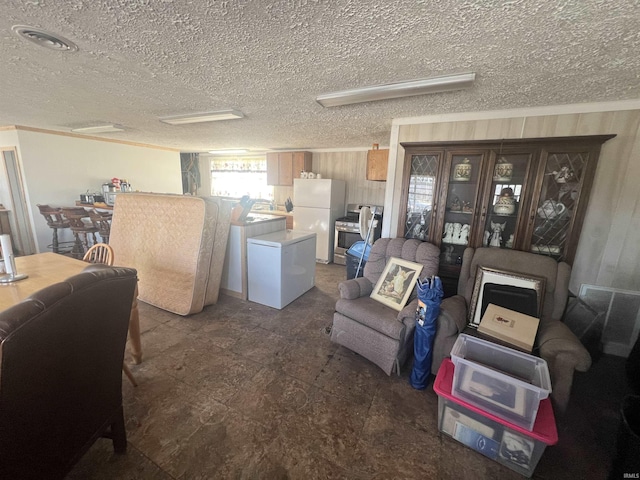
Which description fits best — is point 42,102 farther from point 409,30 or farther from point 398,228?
point 398,228

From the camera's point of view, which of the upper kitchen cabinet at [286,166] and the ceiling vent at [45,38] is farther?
the upper kitchen cabinet at [286,166]

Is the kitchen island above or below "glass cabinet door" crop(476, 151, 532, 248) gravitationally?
below

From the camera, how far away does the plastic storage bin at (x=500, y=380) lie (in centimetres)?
139

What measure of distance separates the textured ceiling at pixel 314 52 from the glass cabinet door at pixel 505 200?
1.75 feet

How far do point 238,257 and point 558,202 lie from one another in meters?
3.53

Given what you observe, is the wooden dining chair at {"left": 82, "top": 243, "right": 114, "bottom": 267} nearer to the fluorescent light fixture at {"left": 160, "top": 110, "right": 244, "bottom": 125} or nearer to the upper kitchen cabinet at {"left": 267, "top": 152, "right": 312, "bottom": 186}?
the fluorescent light fixture at {"left": 160, "top": 110, "right": 244, "bottom": 125}

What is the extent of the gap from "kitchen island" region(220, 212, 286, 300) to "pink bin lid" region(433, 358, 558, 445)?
8.10 ft

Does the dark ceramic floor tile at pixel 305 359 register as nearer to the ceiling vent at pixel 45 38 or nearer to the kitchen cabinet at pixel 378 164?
the ceiling vent at pixel 45 38

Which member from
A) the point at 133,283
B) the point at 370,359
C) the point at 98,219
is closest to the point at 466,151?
the point at 370,359

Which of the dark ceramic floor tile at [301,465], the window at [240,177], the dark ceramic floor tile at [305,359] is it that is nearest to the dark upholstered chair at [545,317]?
the dark ceramic floor tile at [305,359]

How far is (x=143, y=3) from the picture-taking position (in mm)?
1160

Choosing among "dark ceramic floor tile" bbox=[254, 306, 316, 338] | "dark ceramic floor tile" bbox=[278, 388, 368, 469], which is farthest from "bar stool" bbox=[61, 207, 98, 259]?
"dark ceramic floor tile" bbox=[278, 388, 368, 469]

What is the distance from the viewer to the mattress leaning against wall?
2.80 m

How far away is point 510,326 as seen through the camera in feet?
6.12
